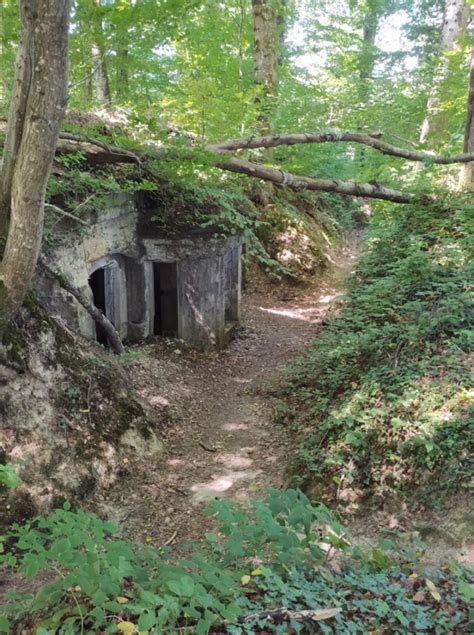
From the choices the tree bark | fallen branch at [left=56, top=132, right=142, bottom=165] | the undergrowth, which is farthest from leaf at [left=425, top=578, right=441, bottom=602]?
fallen branch at [left=56, top=132, right=142, bottom=165]

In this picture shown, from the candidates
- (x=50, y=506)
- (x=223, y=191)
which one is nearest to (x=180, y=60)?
(x=223, y=191)

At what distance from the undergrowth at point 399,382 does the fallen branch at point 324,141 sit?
3.09 ft

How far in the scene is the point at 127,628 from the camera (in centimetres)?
212

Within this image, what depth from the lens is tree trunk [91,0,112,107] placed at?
647 centimetres

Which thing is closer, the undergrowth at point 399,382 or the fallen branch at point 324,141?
the undergrowth at point 399,382

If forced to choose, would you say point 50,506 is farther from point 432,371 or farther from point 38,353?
point 432,371

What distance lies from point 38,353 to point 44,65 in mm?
3300

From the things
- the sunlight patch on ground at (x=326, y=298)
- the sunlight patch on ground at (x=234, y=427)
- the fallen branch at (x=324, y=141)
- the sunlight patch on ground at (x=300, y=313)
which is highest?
the fallen branch at (x=324, y=141)

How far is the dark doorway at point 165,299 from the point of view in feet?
34.1

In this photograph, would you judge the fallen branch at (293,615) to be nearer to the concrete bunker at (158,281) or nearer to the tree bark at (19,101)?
the tree bark at (19,101)

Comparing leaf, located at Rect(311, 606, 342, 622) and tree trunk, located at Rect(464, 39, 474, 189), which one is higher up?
tree trunk, located at Rect(464, 39, 474, 189)

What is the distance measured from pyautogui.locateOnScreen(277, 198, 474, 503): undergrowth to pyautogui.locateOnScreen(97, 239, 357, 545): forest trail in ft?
2.09

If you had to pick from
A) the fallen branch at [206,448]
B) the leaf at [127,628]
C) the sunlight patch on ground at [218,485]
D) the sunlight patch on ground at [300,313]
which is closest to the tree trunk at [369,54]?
the sunlight patch on ground at [300,313]

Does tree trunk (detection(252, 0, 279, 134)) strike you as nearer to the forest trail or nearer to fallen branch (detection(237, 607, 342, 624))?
the forest trail
